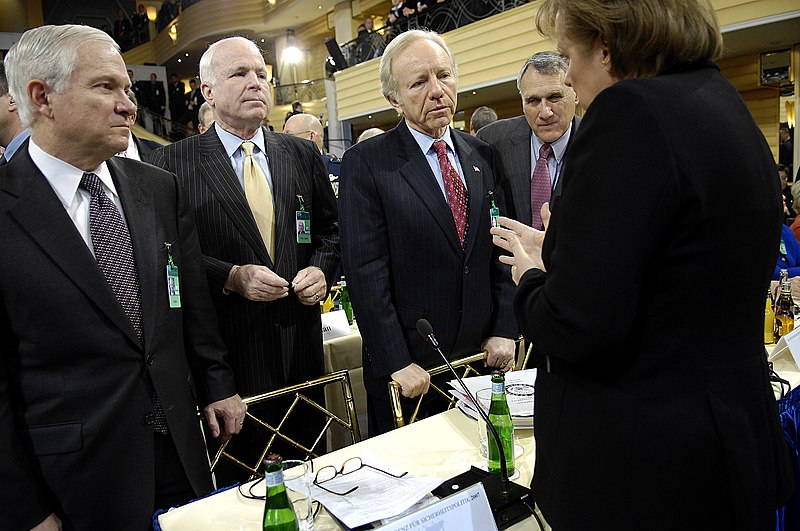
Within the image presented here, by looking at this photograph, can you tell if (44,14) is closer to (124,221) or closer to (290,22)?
(290,22)

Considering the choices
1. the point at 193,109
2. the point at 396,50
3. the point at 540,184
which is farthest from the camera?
the point at 193,109

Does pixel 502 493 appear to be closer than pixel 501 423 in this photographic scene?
Yes

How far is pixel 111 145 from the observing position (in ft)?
Result: 4.88

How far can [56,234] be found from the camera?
1.36 meters

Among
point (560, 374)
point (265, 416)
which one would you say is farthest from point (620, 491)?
point (265, 416)

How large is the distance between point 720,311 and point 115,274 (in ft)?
4.22

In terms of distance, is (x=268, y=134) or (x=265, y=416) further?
(x=268, y=134)

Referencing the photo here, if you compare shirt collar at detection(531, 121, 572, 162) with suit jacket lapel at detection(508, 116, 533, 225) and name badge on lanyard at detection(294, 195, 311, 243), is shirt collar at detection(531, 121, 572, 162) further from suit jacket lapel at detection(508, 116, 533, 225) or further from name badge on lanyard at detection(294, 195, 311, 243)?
name badge on lanyard at detection(294, 195, 311, 243)

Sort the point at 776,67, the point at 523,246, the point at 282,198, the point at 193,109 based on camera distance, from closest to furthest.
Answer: the point at 523,246 < the point at 282,198 < the point at 776,67 < the point at 193,109

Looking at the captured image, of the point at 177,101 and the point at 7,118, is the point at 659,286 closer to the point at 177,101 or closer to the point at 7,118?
the point at 7,118

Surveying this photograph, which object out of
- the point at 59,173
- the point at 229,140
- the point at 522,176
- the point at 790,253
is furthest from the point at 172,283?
the point at 790,253

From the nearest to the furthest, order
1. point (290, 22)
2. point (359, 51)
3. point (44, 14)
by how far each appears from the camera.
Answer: point (359, 51) < point (290, 22) < point (44, 14)

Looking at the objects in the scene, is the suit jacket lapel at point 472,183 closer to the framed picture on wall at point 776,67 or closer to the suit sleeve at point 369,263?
the suit sleeve at point 369,263

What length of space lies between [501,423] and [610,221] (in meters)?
0.65
